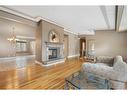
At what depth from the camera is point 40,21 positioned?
6.95 m

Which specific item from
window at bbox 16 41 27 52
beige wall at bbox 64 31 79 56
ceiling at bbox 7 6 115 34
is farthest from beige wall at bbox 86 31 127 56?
window at bbox 16 41 27 52

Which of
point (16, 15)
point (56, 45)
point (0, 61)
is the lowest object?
point (0, 61)

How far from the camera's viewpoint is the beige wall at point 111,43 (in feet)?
28.9

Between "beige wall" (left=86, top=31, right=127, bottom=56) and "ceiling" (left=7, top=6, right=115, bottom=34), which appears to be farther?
"beige wall" (left=86, top=31, right=127, bottom=56)

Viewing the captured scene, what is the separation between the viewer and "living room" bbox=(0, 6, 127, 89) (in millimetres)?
4780

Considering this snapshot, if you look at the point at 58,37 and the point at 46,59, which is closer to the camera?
the point at 46,59

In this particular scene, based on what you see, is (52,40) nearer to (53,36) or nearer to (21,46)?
(53,36)

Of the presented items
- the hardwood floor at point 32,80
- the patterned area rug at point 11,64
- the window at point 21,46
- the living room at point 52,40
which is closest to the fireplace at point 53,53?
the living room at point 52,40

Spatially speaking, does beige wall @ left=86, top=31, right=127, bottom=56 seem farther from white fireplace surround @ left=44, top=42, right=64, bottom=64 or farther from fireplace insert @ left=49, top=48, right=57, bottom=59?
fireplace insert @ left=49, top=48, right=57, bottom=59

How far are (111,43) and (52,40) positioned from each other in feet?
13.9
